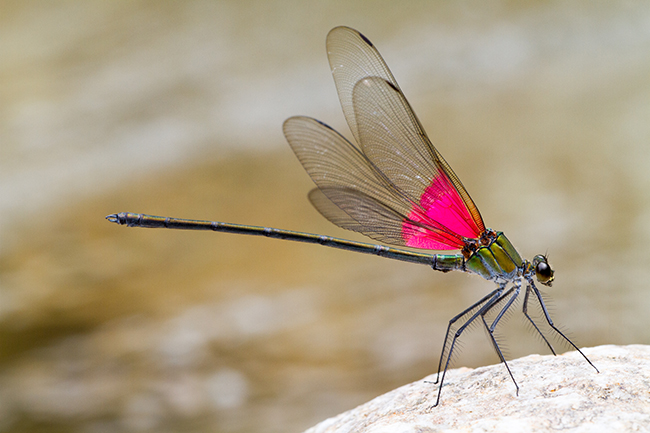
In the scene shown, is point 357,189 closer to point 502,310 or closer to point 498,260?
point 498,260

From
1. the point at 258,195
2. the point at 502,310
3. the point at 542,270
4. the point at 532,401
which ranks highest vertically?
the point at 258,195

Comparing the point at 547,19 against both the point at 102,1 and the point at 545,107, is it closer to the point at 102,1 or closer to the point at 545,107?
the point at 545,107

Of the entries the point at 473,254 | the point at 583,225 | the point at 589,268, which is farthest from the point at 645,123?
the point at 473,254

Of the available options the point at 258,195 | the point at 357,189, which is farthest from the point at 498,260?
the point at 258,195

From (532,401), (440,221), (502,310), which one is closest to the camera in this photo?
(532,401)

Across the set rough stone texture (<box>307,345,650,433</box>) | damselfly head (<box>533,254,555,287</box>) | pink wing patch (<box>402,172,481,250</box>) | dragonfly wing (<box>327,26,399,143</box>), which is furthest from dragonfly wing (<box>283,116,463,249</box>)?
rough stone texture (<box>307,345,650,433</box>)

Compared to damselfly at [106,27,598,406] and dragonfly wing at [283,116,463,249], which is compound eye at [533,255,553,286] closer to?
damselfly at [106,27,598,406]


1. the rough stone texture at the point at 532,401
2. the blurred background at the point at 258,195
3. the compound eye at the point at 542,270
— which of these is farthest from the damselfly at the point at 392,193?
the blurred background at the point at 258,195
